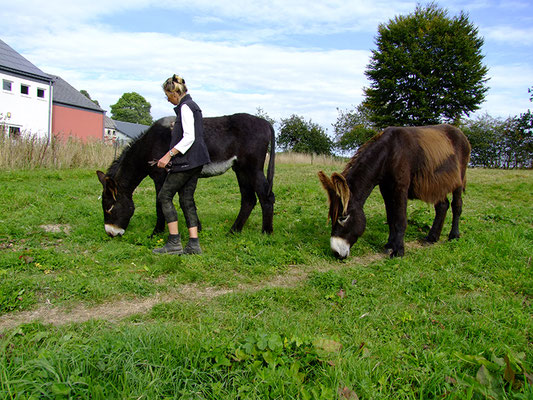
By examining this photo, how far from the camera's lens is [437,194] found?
5.78 meters

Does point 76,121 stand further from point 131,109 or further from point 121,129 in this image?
point 131,109

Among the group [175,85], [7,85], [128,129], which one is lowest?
[175,85]

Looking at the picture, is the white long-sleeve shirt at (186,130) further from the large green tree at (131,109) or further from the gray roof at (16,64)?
the large green tree at (131,109)

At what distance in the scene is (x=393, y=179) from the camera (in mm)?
5340

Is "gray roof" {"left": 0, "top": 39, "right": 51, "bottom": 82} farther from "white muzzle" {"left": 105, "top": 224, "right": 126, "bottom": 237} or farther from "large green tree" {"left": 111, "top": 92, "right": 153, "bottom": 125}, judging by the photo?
"large green tree" {"left": 111, "top": 92, "right": 153, "bottom": 125}

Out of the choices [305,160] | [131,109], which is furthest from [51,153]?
[131,109]

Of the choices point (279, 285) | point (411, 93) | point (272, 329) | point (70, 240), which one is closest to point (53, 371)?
point (272, 329)

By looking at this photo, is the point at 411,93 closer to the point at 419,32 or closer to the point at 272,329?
the point at 419,32

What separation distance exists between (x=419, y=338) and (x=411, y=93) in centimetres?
2764

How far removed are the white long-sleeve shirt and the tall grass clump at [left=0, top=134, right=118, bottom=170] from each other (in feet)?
36.8

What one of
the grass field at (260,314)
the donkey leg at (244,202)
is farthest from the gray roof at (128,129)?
the donkey leg at (244,202)

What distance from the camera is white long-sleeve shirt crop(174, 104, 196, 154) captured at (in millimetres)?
4633

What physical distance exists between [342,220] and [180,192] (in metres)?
2.40

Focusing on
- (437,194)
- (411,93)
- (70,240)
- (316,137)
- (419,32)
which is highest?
(419,32)
